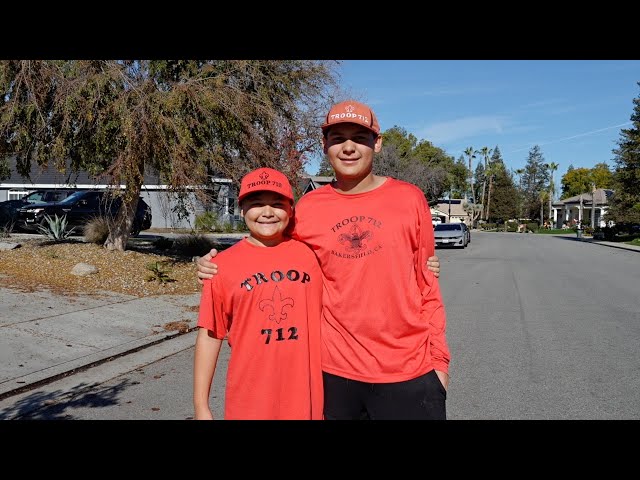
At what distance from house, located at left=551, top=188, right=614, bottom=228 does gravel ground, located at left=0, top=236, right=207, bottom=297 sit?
7491 centimetres

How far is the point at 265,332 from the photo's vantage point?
85.7 inches

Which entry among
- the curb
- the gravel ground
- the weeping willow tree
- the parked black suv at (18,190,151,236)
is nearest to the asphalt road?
the curb

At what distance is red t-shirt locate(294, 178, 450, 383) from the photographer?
2.21 meters

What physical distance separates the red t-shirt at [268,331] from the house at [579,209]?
81.6 metres

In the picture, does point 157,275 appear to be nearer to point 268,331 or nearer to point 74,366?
point 74,366

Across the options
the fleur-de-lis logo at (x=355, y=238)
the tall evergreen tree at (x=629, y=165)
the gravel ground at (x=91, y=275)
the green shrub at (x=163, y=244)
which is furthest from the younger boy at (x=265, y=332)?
the tall evergreen tree at (x=629, y=165)

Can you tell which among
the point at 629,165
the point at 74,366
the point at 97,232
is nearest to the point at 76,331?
the point at 74,366

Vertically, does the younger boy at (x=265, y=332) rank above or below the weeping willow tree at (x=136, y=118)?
below

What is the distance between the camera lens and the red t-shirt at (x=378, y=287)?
2.21 metres

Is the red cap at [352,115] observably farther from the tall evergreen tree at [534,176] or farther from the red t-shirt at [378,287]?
the tall evergreen tree at [534,176]

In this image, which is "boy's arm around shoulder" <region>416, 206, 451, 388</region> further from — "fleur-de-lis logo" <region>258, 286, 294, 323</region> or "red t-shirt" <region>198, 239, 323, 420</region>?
"fleur-de-lis logo" <region>258, 286, 294, 323</region>
